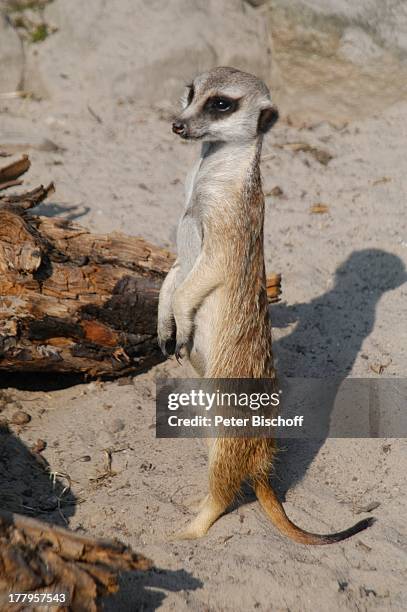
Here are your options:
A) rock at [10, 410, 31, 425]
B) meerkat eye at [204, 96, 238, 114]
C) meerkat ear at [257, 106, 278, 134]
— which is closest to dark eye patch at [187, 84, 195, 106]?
meerkat eye at [204, 96, 238, 114]

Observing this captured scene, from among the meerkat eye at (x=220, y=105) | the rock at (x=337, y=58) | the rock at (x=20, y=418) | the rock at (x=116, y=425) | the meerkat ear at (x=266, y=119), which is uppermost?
the rock at (x=337, y=58)

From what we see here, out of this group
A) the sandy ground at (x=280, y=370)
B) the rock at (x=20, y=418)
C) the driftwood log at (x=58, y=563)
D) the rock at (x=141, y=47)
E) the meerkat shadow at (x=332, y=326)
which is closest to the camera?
the driftwood log at (x=58, y=563)

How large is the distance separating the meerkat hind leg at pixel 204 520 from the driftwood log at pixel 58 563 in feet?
2.53

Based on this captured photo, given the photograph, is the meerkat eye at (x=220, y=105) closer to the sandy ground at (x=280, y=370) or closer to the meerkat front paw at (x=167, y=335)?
the meerkat front paw at (x=167, y=335)

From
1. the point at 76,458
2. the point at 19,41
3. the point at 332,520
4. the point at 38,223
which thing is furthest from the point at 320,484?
the point at 19,41

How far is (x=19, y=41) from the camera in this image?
6.25 m

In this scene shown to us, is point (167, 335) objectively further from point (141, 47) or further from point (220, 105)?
point (141, 47)

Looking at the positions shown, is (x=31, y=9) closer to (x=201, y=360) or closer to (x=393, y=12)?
(x=393, y=12)

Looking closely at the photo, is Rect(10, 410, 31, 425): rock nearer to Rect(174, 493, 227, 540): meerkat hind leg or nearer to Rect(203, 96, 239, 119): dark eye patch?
Rect(174, 493, 227, 540): meerkat hind leg

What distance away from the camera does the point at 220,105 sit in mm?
3184

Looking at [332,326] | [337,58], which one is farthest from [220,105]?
[337,58]

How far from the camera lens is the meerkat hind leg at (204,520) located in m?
3.28

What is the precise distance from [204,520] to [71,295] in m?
1.17

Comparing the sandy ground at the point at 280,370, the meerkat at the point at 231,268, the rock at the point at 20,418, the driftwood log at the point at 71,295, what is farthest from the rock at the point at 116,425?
the meerkat at the point at 231,268
